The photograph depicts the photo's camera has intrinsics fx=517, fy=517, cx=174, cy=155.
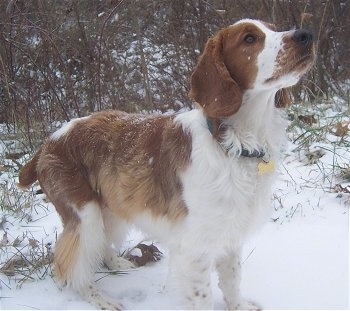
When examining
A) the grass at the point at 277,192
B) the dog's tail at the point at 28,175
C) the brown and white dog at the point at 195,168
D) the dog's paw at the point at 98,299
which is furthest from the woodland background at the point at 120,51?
the dog's paw at the point at 98,299

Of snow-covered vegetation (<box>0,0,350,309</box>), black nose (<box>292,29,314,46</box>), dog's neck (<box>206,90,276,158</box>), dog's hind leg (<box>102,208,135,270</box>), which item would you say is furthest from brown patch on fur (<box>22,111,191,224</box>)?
black nose (<box>292,29,314,46</box>)

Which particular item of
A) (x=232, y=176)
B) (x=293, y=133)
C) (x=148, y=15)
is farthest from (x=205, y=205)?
(x=148, y=15)

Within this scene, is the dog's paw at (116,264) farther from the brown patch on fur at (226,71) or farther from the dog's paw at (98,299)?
the brown patch on fur at (226,71)

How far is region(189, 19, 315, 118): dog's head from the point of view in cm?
253

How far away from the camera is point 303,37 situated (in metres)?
2.54

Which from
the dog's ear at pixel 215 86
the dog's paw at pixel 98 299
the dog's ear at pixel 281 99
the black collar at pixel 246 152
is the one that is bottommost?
the dog's paw at pixel 98 299

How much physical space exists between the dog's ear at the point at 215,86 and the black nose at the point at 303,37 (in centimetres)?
37

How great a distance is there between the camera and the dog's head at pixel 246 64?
253 centimetres

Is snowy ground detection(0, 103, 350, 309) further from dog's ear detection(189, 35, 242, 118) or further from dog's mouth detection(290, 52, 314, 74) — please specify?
dog's mouth detection(290, 52, 314, 74)

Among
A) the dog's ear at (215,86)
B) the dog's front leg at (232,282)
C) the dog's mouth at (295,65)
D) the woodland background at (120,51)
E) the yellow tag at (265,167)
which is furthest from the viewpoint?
the woodland background at (120,51)

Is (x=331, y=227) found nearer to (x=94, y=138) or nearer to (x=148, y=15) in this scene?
(x=94, y=138)

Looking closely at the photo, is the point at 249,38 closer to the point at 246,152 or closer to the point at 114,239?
the point at 246,152

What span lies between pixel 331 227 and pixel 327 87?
4.15m

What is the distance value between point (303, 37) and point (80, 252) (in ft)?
5.80
